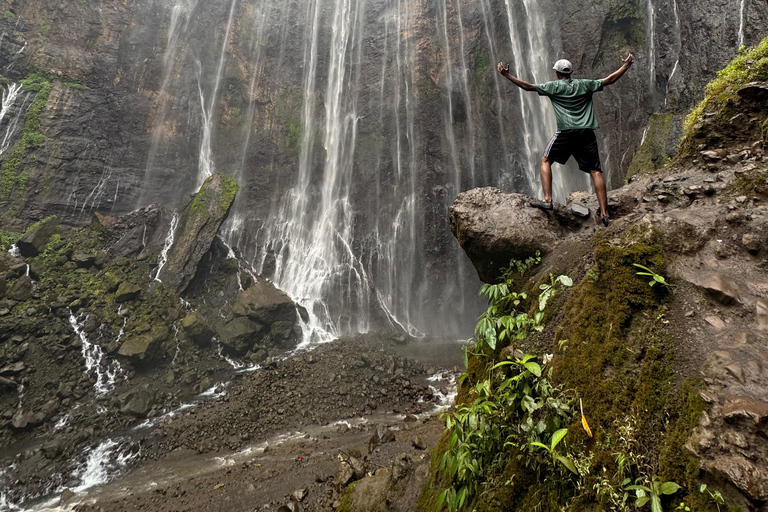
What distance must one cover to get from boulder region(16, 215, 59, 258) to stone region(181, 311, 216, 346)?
7.32 m

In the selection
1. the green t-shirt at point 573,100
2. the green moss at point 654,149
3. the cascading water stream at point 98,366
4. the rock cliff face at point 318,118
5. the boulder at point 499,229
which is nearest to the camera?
the green t-shirt at point 573,100

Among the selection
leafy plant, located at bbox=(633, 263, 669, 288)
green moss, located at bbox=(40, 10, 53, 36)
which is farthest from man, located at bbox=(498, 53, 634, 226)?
green moss, located at bbox=(40, 10, 53, 36)

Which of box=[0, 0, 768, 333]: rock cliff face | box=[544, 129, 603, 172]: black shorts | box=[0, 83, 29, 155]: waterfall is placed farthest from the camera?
box=[0, 0, 768, 333]: rock cliff face

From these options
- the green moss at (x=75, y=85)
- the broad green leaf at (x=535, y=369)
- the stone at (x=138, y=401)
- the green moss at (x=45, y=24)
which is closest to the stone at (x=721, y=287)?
the broad green leaf at (x=535, y=369)

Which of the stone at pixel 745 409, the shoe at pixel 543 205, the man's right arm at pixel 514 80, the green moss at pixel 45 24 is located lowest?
the stone at pixel 745 409

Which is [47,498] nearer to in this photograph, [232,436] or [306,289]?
[232,436]

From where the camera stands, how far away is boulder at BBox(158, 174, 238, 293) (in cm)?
1529

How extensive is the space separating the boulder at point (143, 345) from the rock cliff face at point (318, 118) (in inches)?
257

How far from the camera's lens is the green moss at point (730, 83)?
11.4ft

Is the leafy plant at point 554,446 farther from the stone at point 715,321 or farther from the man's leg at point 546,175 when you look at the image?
the man's leg at point 546,175

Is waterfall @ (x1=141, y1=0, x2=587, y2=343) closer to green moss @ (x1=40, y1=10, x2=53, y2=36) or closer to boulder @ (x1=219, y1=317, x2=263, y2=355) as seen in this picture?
boulder @ (x1=219, y1=317, x2=263, y2=355)

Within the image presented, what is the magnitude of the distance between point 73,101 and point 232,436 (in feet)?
65.4

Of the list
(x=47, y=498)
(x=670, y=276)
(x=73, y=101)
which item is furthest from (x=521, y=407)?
(x=73, y=101)

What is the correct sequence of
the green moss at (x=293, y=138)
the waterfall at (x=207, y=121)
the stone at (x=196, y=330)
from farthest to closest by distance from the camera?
the green moss at (x=293, y=138) → the waterfall at (x=207, y=121) → the stone at (x=196, y=330)
